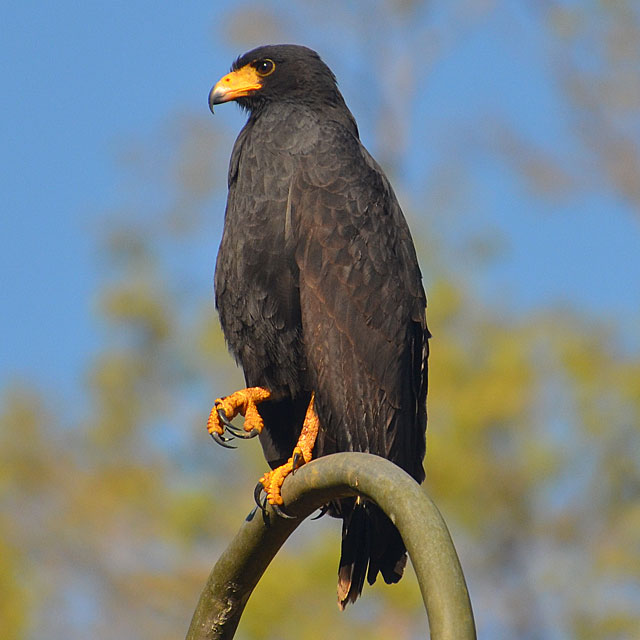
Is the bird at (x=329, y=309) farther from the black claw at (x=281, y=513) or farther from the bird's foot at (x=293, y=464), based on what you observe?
the black claw at (x=281, y=513)

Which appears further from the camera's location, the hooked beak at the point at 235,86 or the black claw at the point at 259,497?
the hooked beak at the point at 235,86

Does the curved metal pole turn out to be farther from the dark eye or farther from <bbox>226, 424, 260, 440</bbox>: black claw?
the dark eye

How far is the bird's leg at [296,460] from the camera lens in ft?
13.1

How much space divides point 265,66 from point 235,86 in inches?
7.3

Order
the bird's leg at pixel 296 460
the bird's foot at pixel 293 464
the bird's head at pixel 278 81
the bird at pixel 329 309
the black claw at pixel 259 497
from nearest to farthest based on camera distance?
1. the black claw at pixel 259 497
2. the bird's foot at pixel 293 464
3. the bird's leg at pixel 296 460
4. the bird at pixel 329 309
5. the bird's head at pixel 278 81

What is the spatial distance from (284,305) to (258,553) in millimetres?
1347

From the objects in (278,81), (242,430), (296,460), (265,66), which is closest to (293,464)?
(296,460)

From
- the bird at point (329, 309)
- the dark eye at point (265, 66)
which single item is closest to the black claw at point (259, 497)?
the bird at point (329, 309)

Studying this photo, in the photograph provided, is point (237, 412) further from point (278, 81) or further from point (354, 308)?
point (278, 81)

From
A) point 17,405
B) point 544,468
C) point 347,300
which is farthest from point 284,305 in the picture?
point 17,405

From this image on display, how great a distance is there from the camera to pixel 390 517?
3.13m

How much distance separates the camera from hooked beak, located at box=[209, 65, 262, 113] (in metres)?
5.32

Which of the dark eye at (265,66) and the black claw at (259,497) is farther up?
the dark eye at (265,66)

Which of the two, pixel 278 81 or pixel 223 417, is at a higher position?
pixel 278 81
